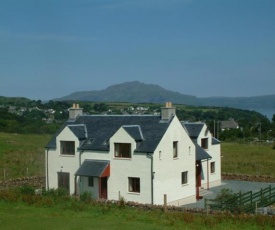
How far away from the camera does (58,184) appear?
124 feet

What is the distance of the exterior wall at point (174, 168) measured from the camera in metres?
33.0

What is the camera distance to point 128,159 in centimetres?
3369

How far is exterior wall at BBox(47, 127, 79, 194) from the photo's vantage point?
36719 mm

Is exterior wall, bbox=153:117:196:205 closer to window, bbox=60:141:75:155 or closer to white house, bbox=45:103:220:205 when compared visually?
white house, bbox=45:103:220:205

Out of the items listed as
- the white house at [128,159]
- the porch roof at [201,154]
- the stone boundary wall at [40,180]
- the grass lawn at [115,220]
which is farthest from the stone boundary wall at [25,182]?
the porch roof at [201,154]

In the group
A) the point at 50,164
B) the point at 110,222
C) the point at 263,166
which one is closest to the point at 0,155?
the point at 50,164

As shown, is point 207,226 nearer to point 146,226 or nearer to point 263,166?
point 146,226

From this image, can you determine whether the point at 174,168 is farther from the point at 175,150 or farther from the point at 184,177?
the point at 184,177

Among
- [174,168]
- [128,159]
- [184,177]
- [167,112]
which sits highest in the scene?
[167,112]

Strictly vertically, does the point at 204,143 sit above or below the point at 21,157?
above

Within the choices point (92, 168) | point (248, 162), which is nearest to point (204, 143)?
point (92, 168)

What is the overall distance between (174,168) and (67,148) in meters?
8.74

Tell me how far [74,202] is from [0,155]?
31.8 m

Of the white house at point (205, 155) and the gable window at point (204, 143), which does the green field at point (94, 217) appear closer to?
the white house at point (205, 155)
